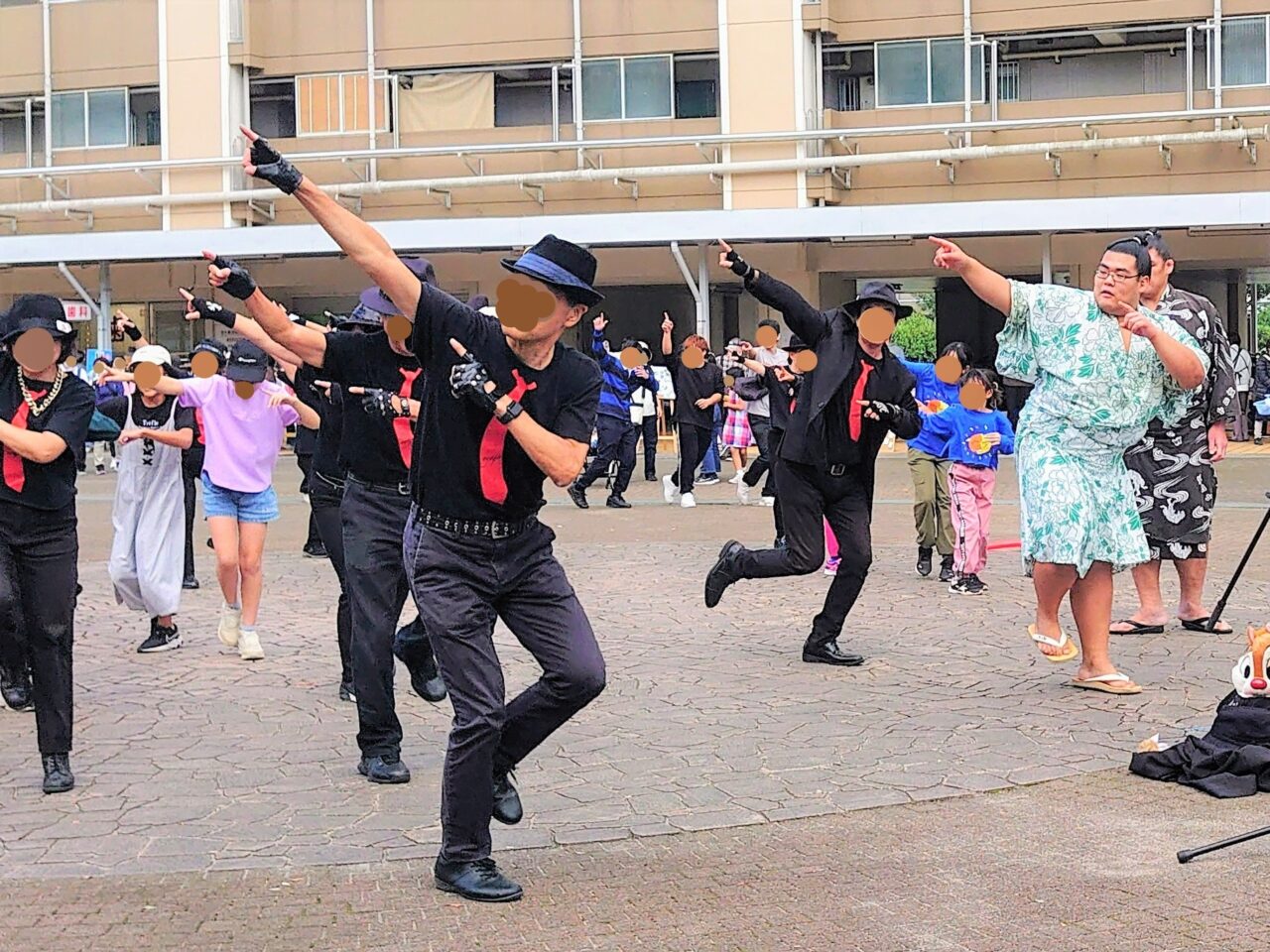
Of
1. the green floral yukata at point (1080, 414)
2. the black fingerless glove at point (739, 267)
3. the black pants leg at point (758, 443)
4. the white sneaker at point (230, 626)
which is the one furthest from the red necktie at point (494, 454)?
the black pants leg at point (758, 443)

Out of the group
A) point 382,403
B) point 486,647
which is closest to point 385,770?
point 382,403

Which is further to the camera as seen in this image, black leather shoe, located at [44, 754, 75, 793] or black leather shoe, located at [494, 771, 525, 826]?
black leather shoe, located at [44, 754, 75, 793]

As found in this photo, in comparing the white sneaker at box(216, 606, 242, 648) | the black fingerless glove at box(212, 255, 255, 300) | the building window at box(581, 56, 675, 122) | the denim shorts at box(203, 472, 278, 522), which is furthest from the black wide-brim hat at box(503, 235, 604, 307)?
the building window at box(581, 56, 675, 122)

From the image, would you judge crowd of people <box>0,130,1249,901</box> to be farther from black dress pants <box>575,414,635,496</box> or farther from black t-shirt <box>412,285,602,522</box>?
black dress pants <box>575,414,635,496</box>

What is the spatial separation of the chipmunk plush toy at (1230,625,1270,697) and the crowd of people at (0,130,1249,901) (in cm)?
144

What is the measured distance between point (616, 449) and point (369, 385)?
1165cm

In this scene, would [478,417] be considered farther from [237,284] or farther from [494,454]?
[237,284]

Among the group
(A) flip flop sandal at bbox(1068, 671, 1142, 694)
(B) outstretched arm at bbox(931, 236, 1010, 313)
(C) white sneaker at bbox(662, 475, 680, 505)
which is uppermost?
(B) outstretched arm at bbox(931, 236, 1010, 313)

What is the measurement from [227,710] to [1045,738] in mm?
3695

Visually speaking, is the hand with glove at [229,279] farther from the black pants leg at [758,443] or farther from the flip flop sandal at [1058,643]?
the black pants leg at [758,443]

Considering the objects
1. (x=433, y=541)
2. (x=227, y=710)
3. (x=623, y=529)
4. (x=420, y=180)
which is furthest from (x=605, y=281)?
(x=433, y=541)

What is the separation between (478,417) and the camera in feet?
16.8

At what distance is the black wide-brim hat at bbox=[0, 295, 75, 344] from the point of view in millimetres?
6527

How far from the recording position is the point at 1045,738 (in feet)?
23.2
